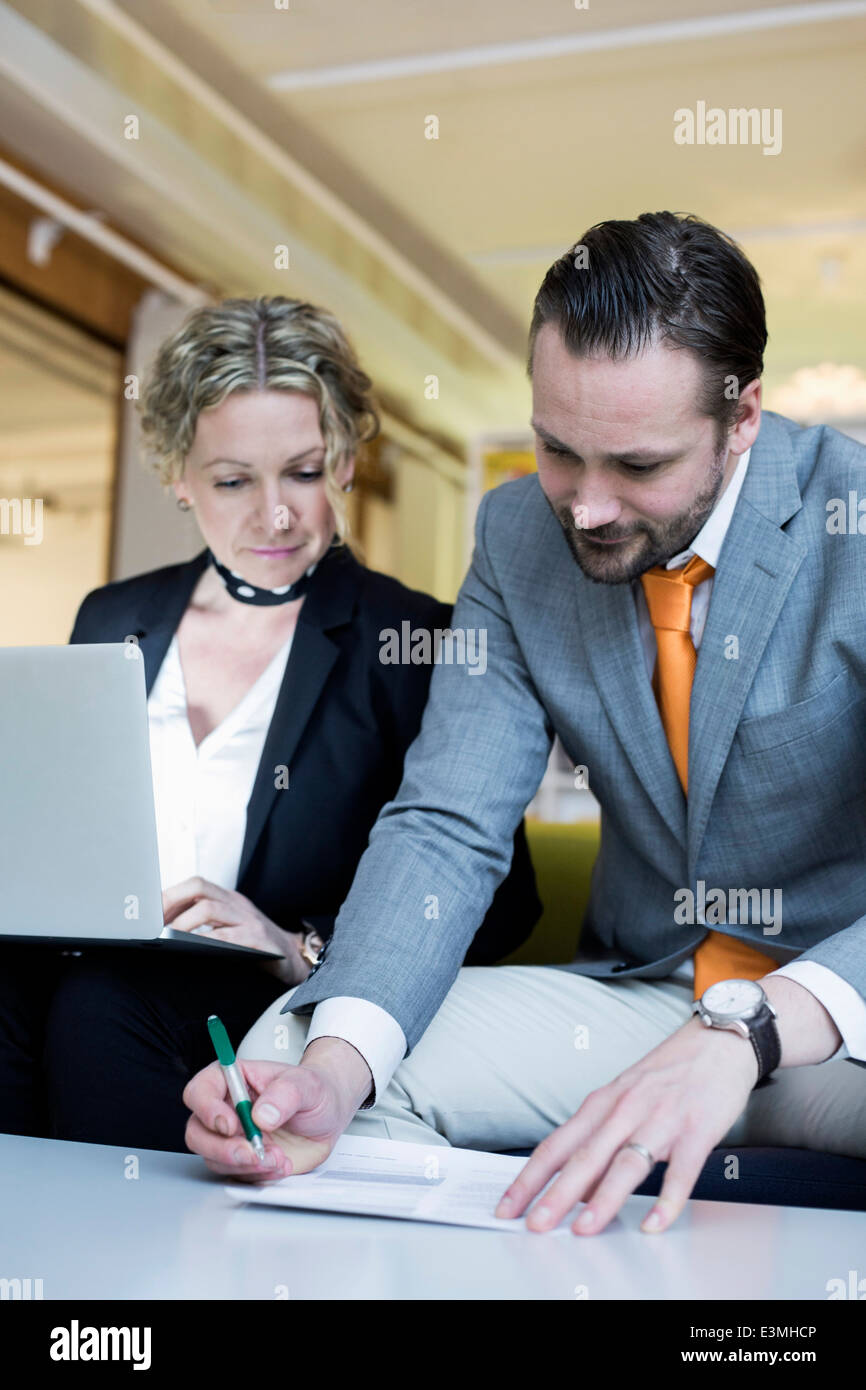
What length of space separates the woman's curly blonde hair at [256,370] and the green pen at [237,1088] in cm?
111

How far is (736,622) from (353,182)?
4482mm

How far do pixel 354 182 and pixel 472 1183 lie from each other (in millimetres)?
5005

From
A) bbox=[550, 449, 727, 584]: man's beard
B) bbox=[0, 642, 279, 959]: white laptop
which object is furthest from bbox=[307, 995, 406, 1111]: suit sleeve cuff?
bbox=[550, 449, 727, 584]: man's beard

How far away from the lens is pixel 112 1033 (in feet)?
4.28

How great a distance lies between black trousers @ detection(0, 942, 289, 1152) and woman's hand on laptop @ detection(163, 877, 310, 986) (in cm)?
3

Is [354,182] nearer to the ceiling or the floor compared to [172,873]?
nearer to the ceiling

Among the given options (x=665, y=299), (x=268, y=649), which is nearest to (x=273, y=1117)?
(x=665, y=299)

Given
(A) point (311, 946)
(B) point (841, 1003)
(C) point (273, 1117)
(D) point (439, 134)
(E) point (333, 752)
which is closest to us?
(C) point (273, 1117)

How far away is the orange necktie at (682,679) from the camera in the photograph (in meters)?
1.39

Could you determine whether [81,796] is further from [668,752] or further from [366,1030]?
[668,752]
